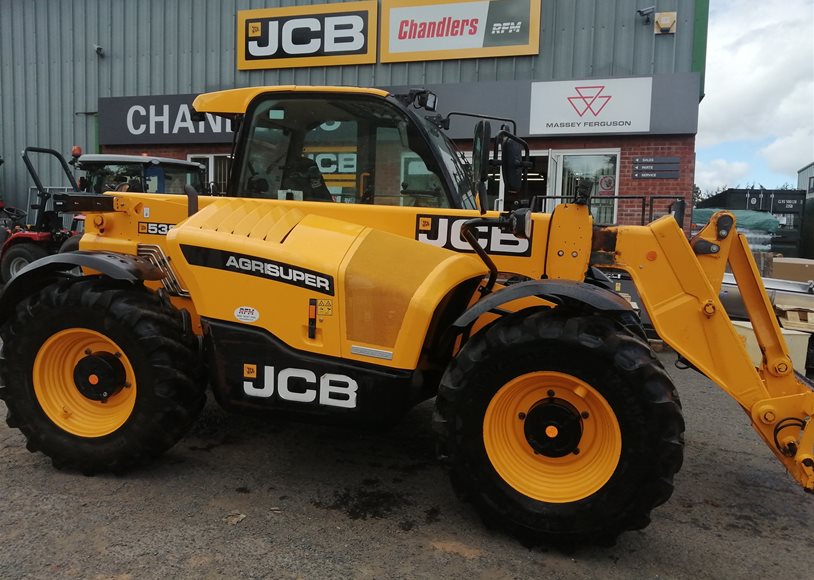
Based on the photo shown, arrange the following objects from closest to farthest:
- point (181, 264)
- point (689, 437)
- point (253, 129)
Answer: point (181, 264), point (253, 129), point (689, 437)

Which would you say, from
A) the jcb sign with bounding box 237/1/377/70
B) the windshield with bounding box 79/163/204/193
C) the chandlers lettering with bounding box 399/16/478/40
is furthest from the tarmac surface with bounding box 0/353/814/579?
the jcb sign with bounding box 237/1/377/70

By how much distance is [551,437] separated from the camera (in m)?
2.95

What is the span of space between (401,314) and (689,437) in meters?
2.84

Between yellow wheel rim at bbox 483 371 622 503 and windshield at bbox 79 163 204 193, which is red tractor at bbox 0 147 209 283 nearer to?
windshield at bbox 79 163 204 193

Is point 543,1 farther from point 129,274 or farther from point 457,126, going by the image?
point 129,274

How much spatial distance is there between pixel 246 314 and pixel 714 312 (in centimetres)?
241

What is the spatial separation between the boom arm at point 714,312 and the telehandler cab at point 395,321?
1 cm

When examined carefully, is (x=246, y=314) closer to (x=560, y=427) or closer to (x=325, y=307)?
(x=325, y=307)

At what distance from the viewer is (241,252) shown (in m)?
3.31

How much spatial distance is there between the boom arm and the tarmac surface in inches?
26.0

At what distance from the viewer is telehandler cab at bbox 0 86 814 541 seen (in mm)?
2883

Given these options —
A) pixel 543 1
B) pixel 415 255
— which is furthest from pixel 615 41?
pixel 415 255

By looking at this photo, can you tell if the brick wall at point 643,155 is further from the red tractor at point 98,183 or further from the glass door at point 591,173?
the red tractor at point 98,183

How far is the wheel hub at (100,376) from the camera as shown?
3.52 m
